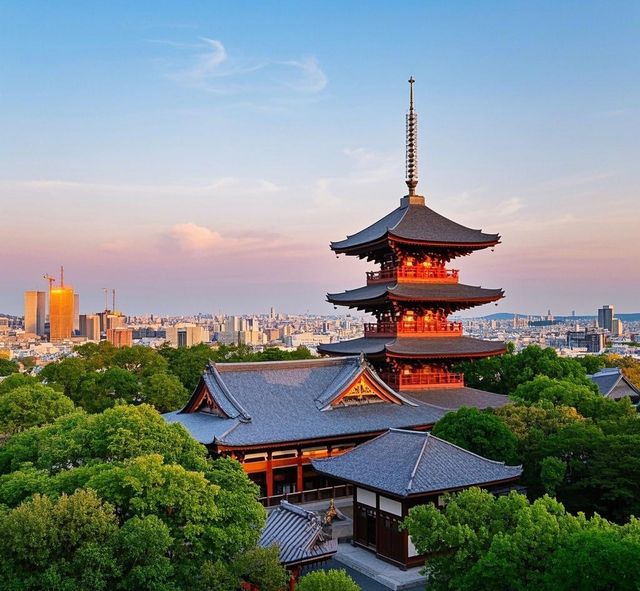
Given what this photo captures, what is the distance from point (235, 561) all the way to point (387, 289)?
18.9 meters

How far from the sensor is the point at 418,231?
32.5m

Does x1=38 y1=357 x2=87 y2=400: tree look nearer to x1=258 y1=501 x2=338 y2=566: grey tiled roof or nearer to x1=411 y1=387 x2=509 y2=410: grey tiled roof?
x1=411 y1=387 x2=509 y2=410: grey tiled roof

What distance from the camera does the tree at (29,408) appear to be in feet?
92.5

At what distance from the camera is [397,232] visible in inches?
1250

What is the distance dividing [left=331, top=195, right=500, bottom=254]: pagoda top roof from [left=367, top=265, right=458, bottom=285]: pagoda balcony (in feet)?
5.00

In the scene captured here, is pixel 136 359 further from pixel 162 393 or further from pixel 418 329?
pixel 418 329

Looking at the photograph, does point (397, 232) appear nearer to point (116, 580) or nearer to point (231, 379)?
point (231, 379)

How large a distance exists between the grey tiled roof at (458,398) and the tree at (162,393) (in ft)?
54.1

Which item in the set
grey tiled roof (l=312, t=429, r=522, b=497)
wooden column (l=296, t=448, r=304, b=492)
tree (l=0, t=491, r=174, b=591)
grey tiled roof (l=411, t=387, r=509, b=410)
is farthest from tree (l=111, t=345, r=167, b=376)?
Answer: tree (l=0, t=491, r=174, b=591)

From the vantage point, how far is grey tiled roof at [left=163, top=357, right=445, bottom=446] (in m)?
23.3

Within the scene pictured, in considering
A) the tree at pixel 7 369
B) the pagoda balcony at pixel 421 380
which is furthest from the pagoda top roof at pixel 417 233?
the tree at pixel 7 369

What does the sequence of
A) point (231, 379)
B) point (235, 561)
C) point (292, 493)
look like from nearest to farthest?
point (235, 561) < point (292, 493) < point (231, 379)

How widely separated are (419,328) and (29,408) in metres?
18.8

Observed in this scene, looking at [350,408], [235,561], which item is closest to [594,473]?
[350,408]
